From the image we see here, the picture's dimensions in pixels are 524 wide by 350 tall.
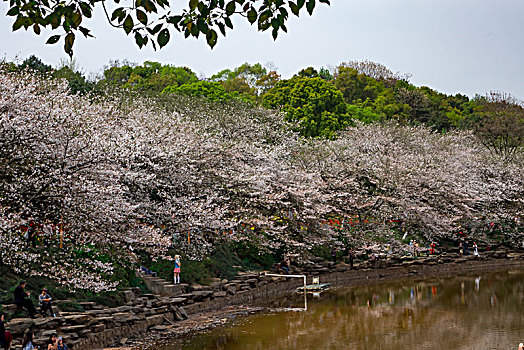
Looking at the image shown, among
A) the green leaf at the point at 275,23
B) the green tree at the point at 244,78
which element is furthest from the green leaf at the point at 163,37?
the green tree at the point at 244,78

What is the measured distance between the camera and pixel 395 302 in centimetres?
2367

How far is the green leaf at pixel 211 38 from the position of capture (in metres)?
5.23

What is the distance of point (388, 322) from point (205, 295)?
678cm

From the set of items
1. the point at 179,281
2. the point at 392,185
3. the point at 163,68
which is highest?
the point at 163,68

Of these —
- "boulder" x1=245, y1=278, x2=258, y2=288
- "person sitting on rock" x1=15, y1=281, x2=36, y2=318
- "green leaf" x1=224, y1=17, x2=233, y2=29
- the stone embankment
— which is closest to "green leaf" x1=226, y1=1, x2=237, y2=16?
"green leaf" x1=224, y1=17, x2=233, y2=29

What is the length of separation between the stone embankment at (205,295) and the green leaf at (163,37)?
34.5 ft

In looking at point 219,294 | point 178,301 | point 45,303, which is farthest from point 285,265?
point 45,303

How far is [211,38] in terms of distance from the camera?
207 inches

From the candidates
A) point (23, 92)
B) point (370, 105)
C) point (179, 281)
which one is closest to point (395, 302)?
point (179, 281)

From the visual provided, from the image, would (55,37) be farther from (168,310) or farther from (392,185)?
(392,185)

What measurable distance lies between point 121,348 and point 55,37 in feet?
39.0

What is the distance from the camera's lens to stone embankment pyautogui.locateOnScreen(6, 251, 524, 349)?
14328mm

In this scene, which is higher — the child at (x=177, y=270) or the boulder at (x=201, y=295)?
the child at (x=177, y=270)

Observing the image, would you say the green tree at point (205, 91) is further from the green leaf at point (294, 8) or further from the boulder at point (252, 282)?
the green leaf at point (294, 8)
